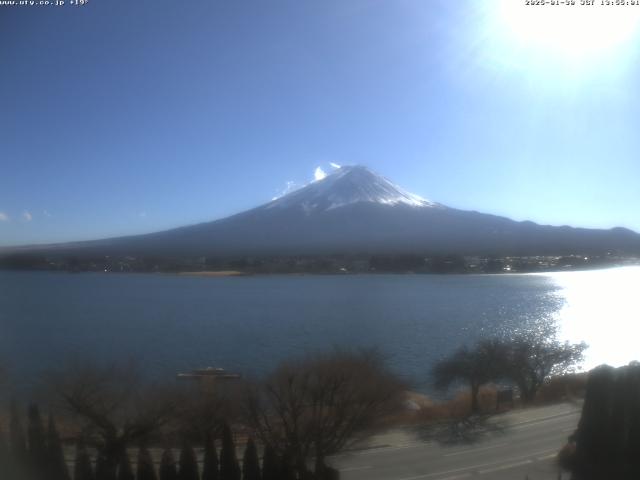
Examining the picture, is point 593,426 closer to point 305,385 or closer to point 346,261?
point 305,385

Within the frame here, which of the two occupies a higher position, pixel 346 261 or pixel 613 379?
pixel 346 261

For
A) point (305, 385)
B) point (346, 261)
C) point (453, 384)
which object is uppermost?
point (346, 261)

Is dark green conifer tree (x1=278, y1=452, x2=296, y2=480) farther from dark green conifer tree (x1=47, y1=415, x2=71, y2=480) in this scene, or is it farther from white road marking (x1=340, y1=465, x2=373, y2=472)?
dark green conifer tree (x1=47, y1=415, x2=71, y2=480)

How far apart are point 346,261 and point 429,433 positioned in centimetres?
637

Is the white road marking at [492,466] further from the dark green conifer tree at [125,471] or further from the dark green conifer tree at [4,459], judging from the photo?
the dark green conifer tree at [4,459]

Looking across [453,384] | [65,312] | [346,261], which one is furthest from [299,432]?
[346,261]

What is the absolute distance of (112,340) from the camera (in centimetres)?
602

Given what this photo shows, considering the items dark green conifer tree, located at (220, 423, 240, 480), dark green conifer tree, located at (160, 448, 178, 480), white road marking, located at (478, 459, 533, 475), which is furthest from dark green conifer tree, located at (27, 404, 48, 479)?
white road marking, located at (478, 459, 533, 475)

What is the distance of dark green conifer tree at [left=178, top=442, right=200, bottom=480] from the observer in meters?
3.10

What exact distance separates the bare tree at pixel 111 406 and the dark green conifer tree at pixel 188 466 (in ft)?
1.33

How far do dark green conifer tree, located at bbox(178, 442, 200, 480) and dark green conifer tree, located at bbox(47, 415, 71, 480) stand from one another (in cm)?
66

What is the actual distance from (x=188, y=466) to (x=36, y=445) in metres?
0.93

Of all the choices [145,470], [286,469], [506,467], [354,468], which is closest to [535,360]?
[506,467]

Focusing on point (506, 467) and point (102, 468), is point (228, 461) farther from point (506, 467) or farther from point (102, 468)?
point (506, 467)
